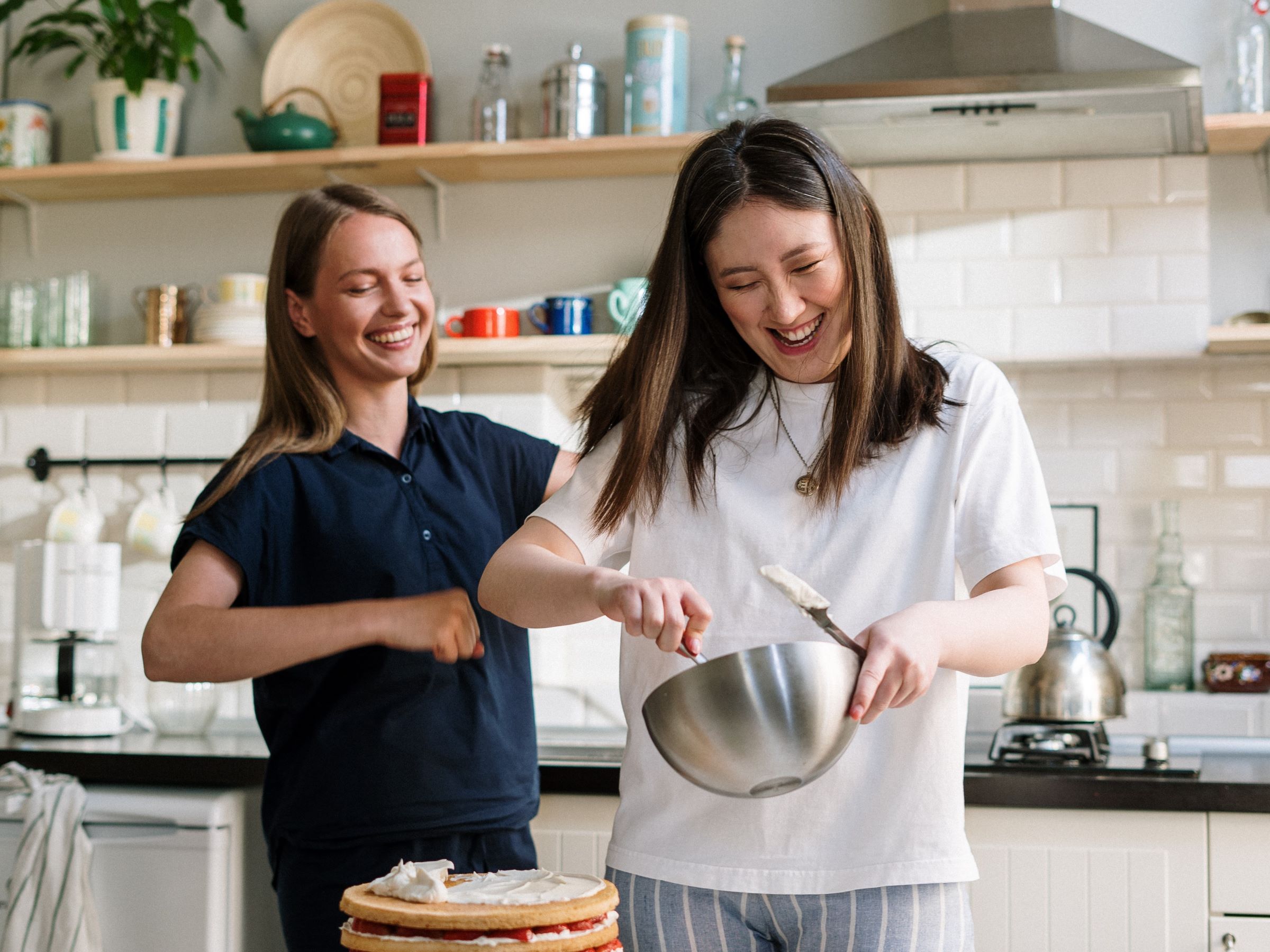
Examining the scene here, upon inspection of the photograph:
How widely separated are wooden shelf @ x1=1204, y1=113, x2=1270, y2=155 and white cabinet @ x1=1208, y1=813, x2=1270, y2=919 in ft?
4.16

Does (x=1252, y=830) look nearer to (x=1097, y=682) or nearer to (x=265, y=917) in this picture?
(x=1097, y=682)

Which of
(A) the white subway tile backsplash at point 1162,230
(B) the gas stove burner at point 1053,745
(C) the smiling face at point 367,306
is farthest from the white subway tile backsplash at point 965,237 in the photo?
(C) the smiling face at point 367,306

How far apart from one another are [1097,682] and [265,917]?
58.7 inches

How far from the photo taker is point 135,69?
9.91 ft

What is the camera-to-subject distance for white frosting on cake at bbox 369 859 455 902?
985 mm

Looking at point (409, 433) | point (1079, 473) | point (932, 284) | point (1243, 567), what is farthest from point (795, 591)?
point (1243, 567)

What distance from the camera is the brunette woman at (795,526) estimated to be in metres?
1.14

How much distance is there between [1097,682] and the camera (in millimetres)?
2291

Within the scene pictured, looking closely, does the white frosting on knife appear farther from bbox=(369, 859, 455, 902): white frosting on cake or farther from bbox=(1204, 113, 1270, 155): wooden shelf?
bbox=(1204, 113, 1270, 155): wooden shelf

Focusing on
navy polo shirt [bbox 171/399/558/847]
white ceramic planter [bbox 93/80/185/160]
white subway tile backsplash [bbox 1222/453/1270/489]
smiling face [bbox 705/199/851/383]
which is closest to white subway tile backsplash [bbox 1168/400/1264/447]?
white subway tile backsplash [bbox 1222/453/1270/489]

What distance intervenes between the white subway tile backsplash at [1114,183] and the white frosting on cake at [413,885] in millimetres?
2159

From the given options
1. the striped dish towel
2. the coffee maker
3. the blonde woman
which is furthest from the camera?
the coffee maker

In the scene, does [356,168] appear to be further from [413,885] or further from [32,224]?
[413,885]

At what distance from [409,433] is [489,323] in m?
1.14
